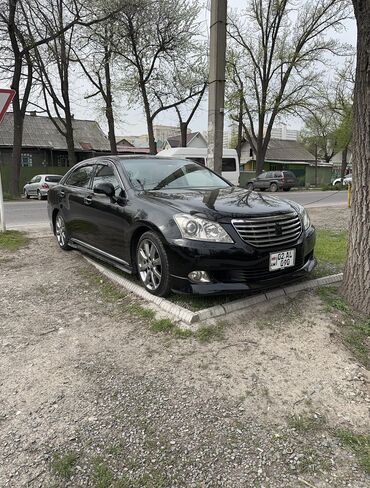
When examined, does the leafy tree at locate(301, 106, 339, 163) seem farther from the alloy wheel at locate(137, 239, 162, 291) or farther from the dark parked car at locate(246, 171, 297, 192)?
the alloy wheel at locate(137, 239, 162, 291)

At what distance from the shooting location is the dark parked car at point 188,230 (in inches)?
141

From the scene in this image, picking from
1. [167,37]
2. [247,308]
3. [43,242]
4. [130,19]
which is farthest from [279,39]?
[247,308]

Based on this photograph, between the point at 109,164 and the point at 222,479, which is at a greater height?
the point at 109,164

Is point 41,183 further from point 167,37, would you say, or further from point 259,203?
point 259,203

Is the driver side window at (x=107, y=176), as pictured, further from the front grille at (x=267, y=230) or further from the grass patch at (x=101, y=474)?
the grass patch at (x=101, y=474)

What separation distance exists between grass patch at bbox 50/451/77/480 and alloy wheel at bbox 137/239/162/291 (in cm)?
199

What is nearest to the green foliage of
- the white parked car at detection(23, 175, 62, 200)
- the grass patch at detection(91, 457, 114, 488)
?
the grass patch at detection(91, 457, 114, 488)

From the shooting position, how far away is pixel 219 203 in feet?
13.0

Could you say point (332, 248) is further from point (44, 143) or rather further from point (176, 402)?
point (44, 143)

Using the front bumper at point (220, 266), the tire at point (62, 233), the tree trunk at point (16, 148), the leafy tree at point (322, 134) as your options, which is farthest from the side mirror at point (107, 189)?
the leafy tree at point (322, 134)

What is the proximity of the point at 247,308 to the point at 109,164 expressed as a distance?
2611 millimetres

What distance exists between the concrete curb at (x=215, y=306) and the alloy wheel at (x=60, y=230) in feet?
5.77

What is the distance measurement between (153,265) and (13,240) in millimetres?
4173

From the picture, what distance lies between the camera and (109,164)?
201 inches
